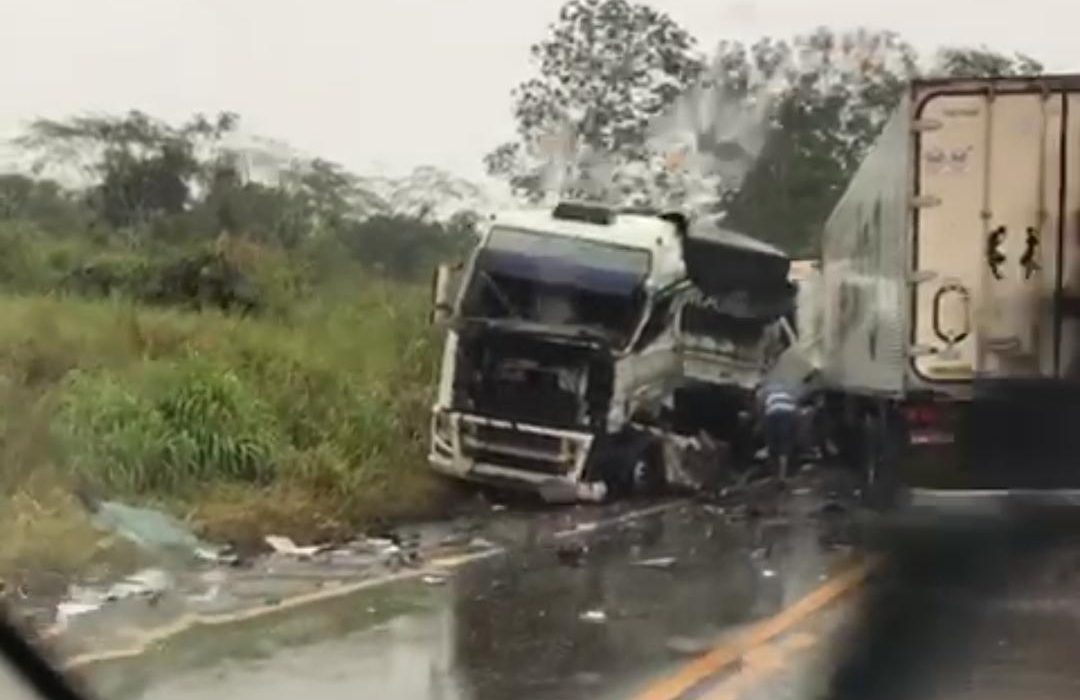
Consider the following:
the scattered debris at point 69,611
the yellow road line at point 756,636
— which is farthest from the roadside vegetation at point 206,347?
the yellow road line at point 756,636

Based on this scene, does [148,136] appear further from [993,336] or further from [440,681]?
[993,336]

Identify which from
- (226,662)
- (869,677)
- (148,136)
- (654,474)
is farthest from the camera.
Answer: (654,474)

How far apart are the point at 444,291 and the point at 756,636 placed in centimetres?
147

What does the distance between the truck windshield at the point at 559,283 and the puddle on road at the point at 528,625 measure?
74 cm

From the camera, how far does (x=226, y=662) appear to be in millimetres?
6387

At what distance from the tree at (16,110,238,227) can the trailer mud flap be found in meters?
2.43

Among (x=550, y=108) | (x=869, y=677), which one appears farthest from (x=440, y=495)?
(x=869, y=677)

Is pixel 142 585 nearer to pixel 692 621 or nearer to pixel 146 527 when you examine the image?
pixel 146 527

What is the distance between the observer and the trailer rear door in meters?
7.20

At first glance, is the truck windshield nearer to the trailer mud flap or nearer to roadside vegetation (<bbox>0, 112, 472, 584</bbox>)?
roadside vegetation (<bbox>0, 112, 472, 584</bbox>)

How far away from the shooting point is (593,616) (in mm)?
7242

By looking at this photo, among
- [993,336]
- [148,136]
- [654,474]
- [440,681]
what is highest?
[148,136]

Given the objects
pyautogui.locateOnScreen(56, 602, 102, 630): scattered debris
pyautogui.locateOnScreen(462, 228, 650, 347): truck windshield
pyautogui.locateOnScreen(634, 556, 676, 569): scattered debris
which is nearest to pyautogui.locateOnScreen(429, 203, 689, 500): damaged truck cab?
pyautogui.locateOnScreen(462, 228, 650, 347): truck windshield

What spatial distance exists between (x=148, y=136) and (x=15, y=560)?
1388 millimetres
